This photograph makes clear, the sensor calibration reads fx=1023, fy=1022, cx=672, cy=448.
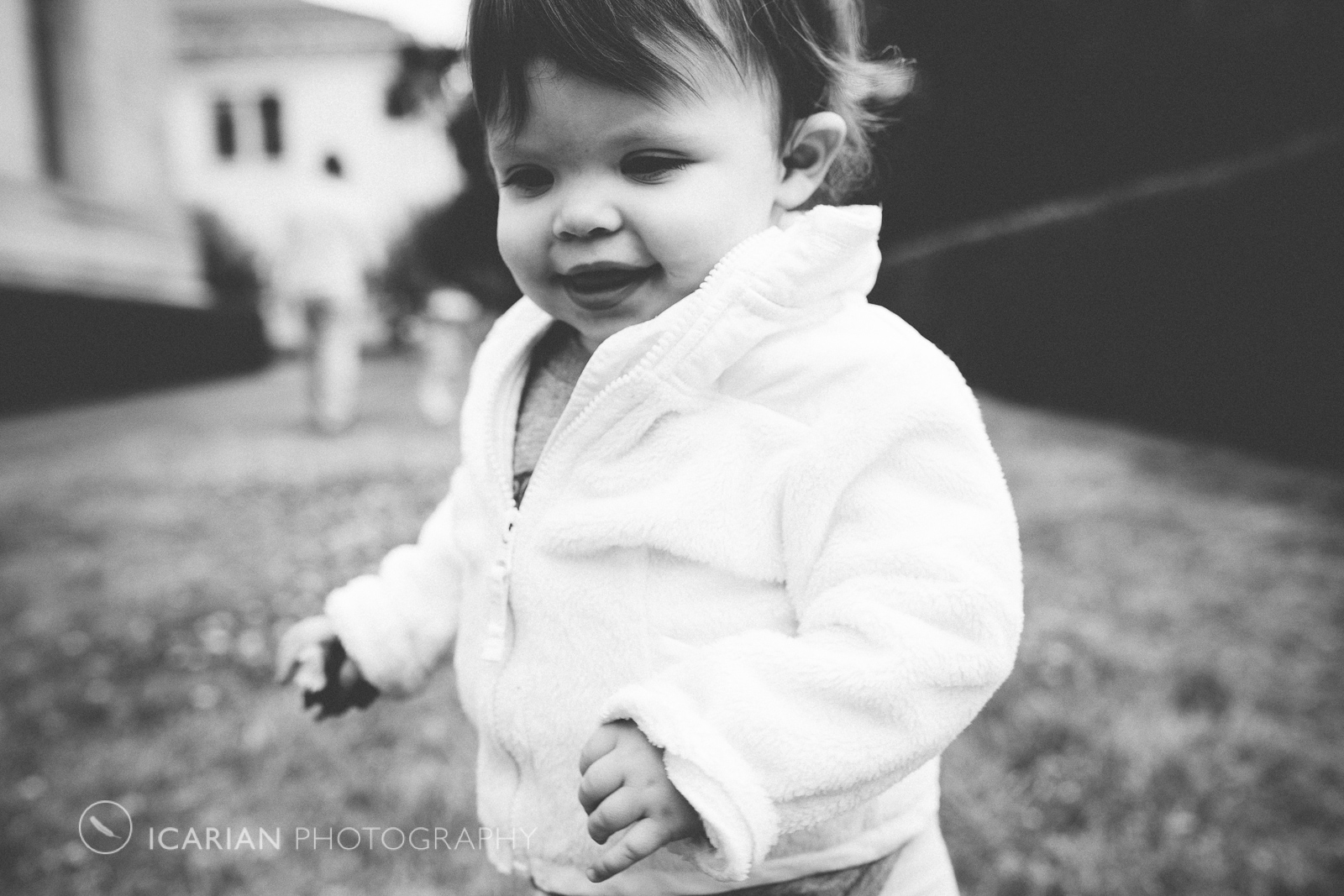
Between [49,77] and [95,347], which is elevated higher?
[49,77]

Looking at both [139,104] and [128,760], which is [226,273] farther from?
[128,760]

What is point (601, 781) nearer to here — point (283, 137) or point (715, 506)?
point (715, 506)

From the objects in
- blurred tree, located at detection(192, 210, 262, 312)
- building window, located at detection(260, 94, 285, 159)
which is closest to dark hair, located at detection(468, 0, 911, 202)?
blurred tree, located at detection(192, 210, 262, 312)

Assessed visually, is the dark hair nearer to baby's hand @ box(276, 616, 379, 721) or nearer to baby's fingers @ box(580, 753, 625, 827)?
baby's fingers @ box(580, 753, 625, 827)

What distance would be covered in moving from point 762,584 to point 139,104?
16.0m

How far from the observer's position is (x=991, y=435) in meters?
8.28

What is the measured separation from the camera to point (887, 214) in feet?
55.0

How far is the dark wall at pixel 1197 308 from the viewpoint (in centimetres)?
620

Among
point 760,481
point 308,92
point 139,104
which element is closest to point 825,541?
Answer: point 760,481

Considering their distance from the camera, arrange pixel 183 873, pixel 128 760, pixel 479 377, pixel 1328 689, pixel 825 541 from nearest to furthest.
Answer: pixel 825 541 → pixel 479 377 → pixel 183 873 → pixel 128 760 → pixel 1328 689

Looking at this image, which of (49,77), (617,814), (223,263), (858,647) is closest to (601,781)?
(617,814)

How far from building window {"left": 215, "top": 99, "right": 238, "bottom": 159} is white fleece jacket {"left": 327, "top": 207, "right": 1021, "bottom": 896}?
1192 inches

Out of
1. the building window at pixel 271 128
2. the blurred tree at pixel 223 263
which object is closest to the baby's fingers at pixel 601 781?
the blurred tree at pixel 223 263

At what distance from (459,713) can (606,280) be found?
7.00 feet
